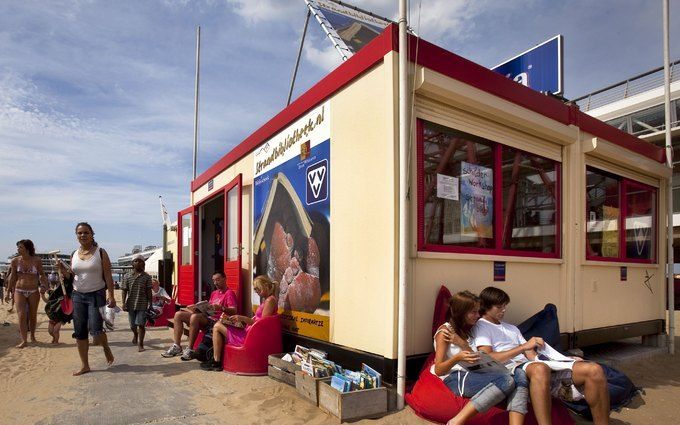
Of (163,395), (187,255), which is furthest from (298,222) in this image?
(187,255)

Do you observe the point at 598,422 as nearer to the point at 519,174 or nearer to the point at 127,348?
the point at 519,174

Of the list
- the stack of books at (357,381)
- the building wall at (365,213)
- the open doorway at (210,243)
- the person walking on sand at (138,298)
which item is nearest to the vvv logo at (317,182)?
the building wall at (365,213)

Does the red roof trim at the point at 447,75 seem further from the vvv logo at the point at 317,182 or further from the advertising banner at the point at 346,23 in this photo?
the advertising banner at the point at 346,23

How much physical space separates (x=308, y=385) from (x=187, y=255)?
19.0ft

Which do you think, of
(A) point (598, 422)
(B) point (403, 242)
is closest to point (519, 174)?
(B) point (403, 242)

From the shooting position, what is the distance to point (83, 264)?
15.7ft

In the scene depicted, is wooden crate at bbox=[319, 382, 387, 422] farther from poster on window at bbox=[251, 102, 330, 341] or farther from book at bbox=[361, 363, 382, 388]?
poster on window at bbox=[251, 102, 330, 341]

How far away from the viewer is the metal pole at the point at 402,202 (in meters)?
3.47

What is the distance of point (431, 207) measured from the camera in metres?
4.07

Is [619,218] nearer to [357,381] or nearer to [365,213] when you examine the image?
[365,213]

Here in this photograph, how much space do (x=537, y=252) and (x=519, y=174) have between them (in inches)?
33.8

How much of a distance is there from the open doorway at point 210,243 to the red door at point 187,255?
5.7 inches

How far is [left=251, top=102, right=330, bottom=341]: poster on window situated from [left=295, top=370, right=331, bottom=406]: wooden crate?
0.56m

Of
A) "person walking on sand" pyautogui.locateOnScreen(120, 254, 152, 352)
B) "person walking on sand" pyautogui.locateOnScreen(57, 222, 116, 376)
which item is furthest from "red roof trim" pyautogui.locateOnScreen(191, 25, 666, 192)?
"person walking on sand" pyautogui.locateOnScreen(57, 222, 116, 376)
